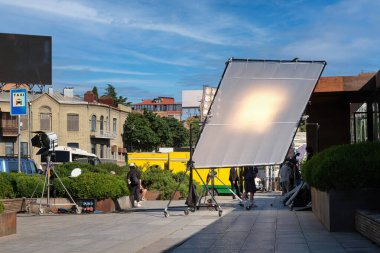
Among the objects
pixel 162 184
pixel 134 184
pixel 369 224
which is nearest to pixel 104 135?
pixel 162 184

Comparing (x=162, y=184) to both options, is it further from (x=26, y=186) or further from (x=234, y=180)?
(x=26, y=186)

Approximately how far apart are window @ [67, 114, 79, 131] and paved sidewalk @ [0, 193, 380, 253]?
184 ft

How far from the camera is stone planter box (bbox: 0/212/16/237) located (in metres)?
11.9

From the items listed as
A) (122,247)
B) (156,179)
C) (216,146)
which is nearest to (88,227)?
(122,247)

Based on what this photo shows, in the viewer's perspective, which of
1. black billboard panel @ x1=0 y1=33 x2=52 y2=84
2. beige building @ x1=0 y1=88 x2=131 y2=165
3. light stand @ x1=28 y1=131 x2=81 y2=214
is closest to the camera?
light stand @ x1=28 y1=131 x2=81 y2=214

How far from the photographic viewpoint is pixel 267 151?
18078 millimetres

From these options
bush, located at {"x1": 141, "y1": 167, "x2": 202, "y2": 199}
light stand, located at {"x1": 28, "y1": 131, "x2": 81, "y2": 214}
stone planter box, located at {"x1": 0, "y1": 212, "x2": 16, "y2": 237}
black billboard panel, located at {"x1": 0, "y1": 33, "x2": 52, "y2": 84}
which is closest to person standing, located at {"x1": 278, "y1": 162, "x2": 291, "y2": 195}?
bush, located at {"x1": 141, "y1": 167, "x2": 202, "y2": 199}

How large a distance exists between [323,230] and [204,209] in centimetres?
650

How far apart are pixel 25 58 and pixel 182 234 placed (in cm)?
2381

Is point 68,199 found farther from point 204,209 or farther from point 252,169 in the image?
point 252,169

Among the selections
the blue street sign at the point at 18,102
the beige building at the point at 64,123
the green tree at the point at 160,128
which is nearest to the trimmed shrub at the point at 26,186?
the blue street sign at the point at 18,102

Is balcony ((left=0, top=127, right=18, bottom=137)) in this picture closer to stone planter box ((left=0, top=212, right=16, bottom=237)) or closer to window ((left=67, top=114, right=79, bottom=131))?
window ((left=67, top=114, right=79, bottom=131))

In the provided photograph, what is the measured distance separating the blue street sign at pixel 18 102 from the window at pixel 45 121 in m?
50.4

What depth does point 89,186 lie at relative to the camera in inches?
714
